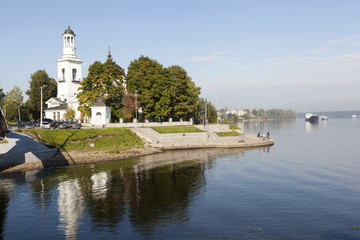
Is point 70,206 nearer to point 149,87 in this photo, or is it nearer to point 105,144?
point 105,144

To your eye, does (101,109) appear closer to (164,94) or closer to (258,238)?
(164,94)

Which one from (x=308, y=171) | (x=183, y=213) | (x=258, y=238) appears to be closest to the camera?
(x=258, y=238)

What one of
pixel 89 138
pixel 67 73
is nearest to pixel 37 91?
pixel 67 73

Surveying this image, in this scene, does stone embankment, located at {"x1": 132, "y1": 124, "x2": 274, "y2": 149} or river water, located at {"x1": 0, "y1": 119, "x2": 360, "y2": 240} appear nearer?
river water, located at {"x1": 0, "y1": 119, "x2": 360, "y2": 240}

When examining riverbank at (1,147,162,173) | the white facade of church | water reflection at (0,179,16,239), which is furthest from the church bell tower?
water reflection at (0,179,16,239)

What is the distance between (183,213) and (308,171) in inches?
988

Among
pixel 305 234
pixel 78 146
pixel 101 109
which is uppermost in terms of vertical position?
pixel 101 109

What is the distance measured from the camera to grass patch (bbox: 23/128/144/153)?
171ft

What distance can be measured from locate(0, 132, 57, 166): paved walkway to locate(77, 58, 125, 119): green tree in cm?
2712

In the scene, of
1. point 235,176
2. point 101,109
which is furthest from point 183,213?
point 101,109

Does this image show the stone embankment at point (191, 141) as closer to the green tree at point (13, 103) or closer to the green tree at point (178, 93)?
the green tree at point (178, 93)

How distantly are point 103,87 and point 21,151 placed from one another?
33.7 m

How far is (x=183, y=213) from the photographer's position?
25.2 metres

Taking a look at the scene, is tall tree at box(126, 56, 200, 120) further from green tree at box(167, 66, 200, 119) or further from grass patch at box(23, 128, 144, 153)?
grass patch at box(23, 128, 144, 153)
